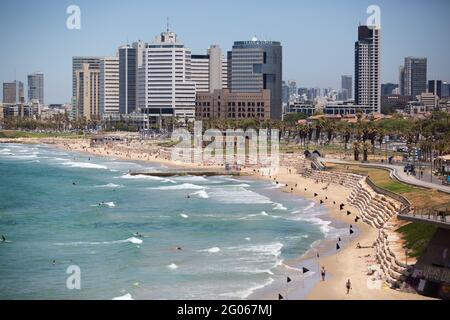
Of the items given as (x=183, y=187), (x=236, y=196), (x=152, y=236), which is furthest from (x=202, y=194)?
(x=152, y=236)

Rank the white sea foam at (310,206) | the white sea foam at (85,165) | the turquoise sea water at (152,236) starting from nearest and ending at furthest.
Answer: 1. the turquoise sea water at (152,236)
2. the white sea foam at (310,206)
3. the white sea foam at (85,165)

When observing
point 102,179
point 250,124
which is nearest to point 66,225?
point 102,179

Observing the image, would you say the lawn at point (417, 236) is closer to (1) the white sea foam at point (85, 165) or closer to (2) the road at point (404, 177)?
(2) the road at point (404, 177)

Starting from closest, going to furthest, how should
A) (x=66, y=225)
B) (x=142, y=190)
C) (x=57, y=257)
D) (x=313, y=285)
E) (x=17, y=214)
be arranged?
(x=313, y=285) < (x=57, y=257) < (x=66, y=225) < (x=17, y=214) < (x=142, y=190)

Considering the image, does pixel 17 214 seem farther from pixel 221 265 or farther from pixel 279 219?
pixel 221 265

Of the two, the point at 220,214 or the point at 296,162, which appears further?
the point at 296,162

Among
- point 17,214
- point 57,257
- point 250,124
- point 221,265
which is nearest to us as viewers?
point 221,265

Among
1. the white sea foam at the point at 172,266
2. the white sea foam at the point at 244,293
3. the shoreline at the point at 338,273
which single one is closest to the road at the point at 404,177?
the shoreline at the point at 338,273

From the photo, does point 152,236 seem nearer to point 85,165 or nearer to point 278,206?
point 278,206
